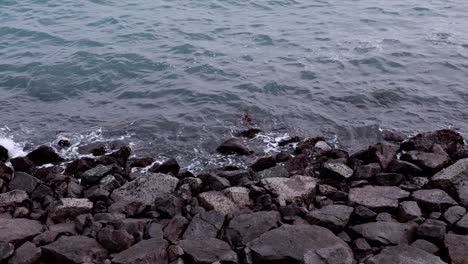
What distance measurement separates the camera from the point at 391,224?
6.05 meters

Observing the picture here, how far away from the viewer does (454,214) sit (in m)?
6.19

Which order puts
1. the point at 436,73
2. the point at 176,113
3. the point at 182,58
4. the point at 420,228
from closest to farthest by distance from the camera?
the point at 420,228 → the point at 176,113 → the point at 436,73 → the point at 182,58

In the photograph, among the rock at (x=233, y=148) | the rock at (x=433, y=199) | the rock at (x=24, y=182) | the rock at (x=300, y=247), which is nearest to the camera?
the rock at (x=300, y=247)

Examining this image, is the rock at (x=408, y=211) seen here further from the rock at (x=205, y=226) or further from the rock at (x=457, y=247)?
the rock at (x=205, y=226)

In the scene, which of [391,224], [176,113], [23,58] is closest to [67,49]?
[23,58]

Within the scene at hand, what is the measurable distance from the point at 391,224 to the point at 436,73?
27.1 ft

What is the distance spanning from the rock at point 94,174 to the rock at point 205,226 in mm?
2286

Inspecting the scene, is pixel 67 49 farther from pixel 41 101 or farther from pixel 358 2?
pixel 358 2

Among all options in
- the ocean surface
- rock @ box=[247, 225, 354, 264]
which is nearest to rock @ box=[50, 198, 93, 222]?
the ocean surface

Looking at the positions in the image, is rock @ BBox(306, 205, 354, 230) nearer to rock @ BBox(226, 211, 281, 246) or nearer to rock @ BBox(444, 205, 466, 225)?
rock @ BBox(226, 211, 281, 246)

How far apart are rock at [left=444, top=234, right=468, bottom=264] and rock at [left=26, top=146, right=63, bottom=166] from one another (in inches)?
274

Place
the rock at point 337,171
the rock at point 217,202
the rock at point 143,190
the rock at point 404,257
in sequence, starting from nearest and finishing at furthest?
the rock at point 404,257
the rock at point 217,202
the rock at point 143,190
the rock at point 337,171

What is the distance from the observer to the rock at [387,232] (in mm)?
5742

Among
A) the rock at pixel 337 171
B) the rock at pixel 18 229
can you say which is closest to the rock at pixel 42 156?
the rock at pixel 18 229
